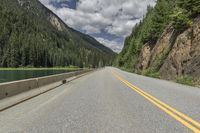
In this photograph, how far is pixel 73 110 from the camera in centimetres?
744

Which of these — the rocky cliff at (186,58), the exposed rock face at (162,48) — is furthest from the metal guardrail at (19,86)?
the exposed rock face at (162,48)

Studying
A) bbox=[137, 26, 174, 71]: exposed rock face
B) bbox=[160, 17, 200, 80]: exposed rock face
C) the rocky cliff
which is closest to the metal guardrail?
the rocky cliff

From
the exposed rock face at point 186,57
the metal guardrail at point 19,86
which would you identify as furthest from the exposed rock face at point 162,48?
the metal guardrail at point 19,86

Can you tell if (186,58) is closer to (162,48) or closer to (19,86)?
(162,48)

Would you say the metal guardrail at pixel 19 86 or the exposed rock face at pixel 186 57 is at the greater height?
the exposed rock face at pixel 186 57

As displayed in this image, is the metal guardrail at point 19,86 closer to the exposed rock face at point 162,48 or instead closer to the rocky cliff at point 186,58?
the rocky cliff at point 186,58

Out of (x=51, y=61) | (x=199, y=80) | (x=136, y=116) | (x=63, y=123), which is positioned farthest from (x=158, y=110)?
(x=51, y=61)

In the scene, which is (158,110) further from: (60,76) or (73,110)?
(60,76)

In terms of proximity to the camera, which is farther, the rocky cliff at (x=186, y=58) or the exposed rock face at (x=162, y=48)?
the exposed rock face at (x=162, y=48)

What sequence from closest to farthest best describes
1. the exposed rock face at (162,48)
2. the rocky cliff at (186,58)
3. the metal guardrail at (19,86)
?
the metal guardrail at (19,86) → the rocky cliff at (186,58) → the exposed rock face at (162,48)

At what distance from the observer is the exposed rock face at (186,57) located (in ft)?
70.4

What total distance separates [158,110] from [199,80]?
1266 cm

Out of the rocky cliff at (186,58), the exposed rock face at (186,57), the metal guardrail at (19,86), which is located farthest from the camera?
the exposed rock face at (186,57)

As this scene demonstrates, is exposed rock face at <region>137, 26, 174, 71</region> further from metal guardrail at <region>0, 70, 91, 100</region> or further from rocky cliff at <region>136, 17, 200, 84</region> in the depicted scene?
metal guardrail at <region>0, 70, 91, 100</region>
